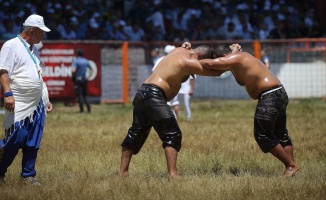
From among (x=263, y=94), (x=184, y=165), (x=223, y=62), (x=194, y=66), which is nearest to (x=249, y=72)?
(x=263, y=94)

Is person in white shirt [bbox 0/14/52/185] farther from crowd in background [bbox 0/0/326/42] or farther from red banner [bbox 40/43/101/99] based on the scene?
crowd in background [bbox 0/0/326/42]

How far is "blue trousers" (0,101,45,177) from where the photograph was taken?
10.2m

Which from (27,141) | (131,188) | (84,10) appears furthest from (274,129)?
(84,10)

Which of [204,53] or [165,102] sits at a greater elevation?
[204,53]

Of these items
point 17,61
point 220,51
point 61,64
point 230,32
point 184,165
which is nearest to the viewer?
point 17,61

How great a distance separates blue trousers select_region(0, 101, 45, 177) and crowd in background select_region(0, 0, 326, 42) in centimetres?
1462

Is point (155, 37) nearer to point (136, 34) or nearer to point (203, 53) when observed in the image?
point (136, 34)

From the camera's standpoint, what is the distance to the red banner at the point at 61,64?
78.1 ft

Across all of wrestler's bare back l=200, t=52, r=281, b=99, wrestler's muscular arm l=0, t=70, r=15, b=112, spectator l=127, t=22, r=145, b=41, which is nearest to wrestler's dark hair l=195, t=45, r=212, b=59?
wrestler's bare back l=200, t=52, r=281, b=99

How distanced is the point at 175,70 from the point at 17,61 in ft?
6.14

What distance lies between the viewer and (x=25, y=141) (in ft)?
33.9

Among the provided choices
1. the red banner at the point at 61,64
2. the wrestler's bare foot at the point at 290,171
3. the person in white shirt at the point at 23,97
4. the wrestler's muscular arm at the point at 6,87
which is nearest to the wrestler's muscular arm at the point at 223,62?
the wrestler's bare foot at the point at 290,171

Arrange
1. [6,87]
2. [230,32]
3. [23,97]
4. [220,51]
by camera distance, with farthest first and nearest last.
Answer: [230,32] < [220,51] < [23,97] < [6,87]

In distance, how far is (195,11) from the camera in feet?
93.5
